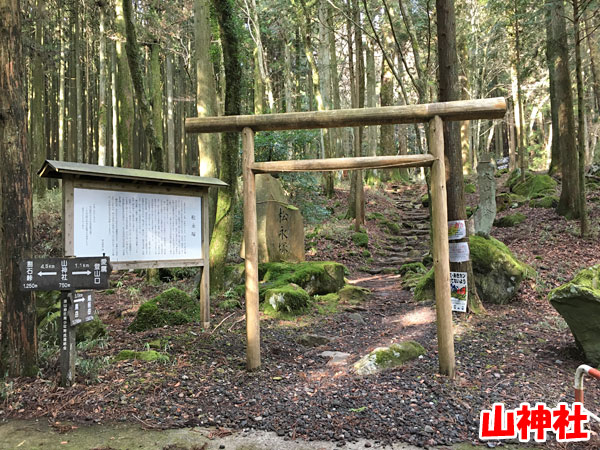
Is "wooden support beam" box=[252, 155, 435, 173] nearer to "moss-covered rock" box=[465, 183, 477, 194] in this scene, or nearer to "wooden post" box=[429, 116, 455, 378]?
"wooden post" box=[429, 116, 455, 378]

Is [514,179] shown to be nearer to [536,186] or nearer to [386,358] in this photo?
[536,186]

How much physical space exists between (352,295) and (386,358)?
A: 3.72 meters

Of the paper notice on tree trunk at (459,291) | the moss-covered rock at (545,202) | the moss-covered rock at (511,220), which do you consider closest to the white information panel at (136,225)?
the paper notice on tree trunk at (459,291)

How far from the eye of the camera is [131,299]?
7992 mm

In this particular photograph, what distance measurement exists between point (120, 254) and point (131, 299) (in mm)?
3264

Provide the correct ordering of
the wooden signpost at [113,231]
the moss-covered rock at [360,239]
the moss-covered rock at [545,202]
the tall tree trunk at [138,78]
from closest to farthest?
the wooden signpost at [113,231] → the tall tree trunk at [138,78] → the moss-covered rock at [545,202] → the moss-covered rock at [360,239]

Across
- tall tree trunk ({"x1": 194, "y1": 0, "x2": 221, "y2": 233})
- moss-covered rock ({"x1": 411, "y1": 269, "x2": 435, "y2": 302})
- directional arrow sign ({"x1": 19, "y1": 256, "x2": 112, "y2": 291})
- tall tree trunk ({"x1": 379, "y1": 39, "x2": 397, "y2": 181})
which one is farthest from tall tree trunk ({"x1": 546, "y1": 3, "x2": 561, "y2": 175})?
directional arrow sign ({"x1": 19, "y1": 256, "x2": 112, "y2": 291})

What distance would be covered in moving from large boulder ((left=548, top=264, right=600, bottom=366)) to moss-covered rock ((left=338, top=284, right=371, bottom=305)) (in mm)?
3937

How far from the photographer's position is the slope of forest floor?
3.31m

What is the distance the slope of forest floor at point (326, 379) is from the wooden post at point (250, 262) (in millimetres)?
252

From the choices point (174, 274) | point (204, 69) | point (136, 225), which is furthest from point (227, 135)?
point (174, 274)

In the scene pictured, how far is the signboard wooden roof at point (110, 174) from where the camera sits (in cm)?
430

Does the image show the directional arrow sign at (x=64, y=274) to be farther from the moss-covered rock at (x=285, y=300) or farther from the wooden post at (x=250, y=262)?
the moss-covered rock at (x=285, y=300)

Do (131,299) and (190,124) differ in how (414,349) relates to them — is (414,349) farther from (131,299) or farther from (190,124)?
(131,299)
